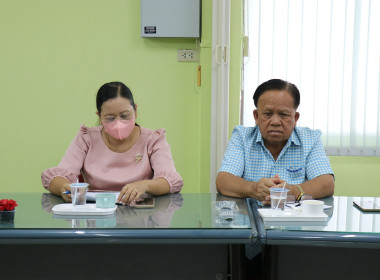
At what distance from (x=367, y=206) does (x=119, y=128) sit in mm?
1145

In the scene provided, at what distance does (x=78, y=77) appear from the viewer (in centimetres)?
361

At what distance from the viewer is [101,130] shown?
7.71 ft

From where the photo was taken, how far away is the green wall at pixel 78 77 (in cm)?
357

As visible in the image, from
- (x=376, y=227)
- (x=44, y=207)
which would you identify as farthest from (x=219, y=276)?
(x=44, y=207)

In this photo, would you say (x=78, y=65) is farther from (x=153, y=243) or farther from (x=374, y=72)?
(x=153, y=243)

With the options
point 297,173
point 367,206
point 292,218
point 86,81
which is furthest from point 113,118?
point 86,81

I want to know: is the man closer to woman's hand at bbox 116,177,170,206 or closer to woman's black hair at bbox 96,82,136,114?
woman's hand at bbox 116,177,170,206

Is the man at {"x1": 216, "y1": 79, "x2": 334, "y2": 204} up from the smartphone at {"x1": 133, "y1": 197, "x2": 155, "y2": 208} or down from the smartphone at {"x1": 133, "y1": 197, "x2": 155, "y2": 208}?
up

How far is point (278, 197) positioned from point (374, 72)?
2.24m

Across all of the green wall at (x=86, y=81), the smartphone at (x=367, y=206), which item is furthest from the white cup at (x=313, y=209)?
the green wall at (x=86, y=81)

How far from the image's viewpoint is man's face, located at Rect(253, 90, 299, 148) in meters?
2.16

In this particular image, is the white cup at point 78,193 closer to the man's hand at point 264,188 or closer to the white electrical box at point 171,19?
the man's hand at point 264,188

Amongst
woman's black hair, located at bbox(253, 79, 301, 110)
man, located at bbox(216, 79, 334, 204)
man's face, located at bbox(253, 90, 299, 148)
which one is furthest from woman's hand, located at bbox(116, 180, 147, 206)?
woman's black hair, located at bbox(253, 79, 301, 110)

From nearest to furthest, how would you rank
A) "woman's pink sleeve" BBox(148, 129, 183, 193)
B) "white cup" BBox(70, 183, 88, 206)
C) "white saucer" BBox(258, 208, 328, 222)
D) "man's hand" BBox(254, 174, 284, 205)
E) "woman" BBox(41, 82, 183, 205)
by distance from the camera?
"white saucer" BBox(258, 208, 328, 222), "white cup" BBox(70, 183, 88, 206), "man's hand" BBox(254, 174, 284, 205), "woman's pink sleeve" BBox(148, 129, 183, 193), "woman" BBox(41, 82, 183, 205)
